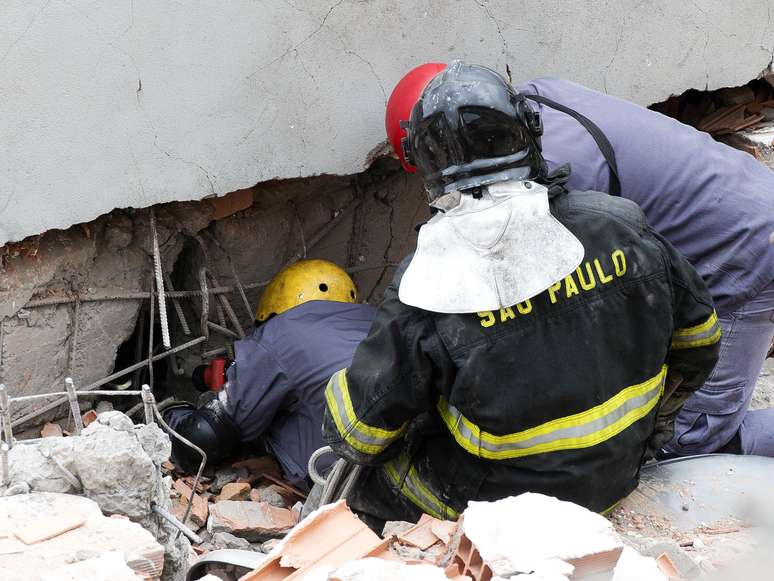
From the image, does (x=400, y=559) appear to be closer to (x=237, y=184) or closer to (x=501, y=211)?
(x=501, y=211)

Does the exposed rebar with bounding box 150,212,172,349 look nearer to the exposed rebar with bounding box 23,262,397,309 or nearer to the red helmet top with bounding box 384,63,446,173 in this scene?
the exposed rebar with bounding box 23,262,397,309

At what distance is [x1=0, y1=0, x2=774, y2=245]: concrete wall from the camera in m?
3.22

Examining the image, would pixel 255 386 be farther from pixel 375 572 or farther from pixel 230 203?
pixel 375 572

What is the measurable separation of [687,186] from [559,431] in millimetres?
1288

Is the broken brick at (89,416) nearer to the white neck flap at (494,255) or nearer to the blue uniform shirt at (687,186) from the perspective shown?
the white neck flap at (494,255)

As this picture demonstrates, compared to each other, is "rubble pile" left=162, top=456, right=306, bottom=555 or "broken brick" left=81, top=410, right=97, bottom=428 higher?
"broken brick" left=81, top=410, right=97, bottom=428

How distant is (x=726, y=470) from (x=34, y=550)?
230cm

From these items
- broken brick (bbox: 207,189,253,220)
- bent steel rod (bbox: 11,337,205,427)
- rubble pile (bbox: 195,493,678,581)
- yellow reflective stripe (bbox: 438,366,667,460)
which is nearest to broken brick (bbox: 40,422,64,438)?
bent steel rod (bbox: 11,337,205,427)

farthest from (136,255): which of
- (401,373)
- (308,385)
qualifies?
(401,373)

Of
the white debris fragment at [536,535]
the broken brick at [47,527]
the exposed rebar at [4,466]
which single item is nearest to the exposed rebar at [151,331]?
the exposed rebar at [4,466]

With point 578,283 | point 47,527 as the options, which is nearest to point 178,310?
point 47,527

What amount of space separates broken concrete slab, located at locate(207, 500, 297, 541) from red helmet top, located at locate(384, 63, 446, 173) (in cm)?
150

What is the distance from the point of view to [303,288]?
A: 4.07 meters

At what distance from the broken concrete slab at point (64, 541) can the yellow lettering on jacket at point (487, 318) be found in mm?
934
